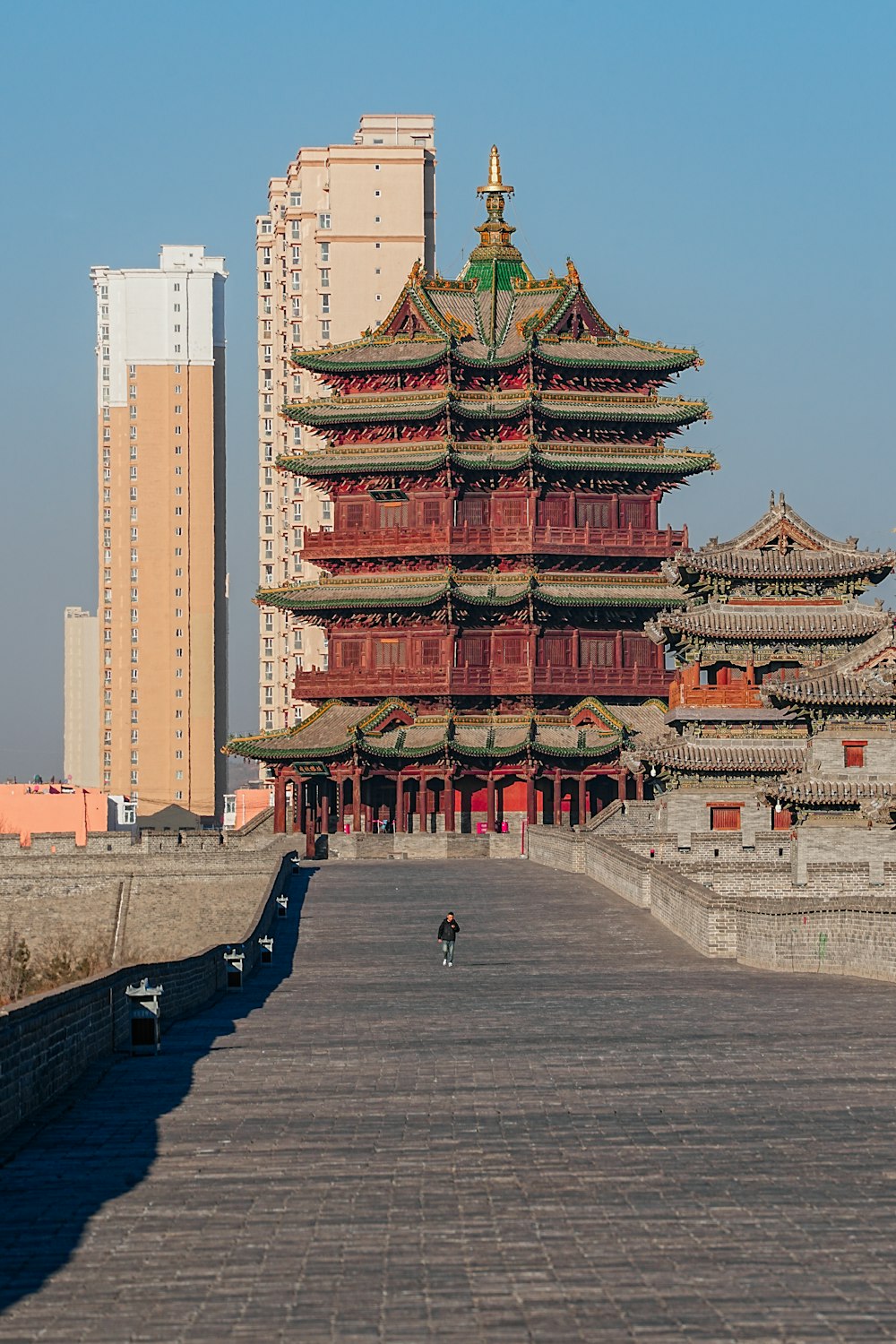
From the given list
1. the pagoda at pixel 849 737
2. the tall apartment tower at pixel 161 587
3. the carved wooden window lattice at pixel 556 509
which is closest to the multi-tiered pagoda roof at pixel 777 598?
the pagoda at pixel 849 737

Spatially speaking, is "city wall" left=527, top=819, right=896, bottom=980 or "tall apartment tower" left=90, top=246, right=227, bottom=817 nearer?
"city wall" left=527, top=819, right=896, bottom=980

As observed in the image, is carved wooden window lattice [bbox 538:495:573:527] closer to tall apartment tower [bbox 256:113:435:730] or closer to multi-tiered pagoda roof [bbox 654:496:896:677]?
multi-tiered pagoda roof [bbox 654:496:896:677]

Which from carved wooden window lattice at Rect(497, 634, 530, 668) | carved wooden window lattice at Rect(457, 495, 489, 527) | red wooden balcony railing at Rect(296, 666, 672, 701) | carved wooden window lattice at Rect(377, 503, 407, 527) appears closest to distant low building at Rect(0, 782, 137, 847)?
red wooden balcony railing at Rect(296, 666, 672, 701)

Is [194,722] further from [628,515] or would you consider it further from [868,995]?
[868,995]

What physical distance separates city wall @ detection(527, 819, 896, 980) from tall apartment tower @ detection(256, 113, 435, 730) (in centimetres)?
9744

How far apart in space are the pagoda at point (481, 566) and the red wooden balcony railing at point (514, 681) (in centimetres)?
8

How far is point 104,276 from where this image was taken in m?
182

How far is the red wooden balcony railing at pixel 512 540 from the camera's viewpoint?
3519 inches

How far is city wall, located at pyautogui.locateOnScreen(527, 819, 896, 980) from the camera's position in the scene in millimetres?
41156

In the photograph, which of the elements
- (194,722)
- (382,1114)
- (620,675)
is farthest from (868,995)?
(194,722)

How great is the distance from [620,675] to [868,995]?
5205 cm

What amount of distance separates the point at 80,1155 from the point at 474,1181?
404 centimetres

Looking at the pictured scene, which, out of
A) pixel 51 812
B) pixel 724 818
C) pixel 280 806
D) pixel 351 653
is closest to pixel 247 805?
pixel 51 812

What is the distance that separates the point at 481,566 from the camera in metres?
90.7
